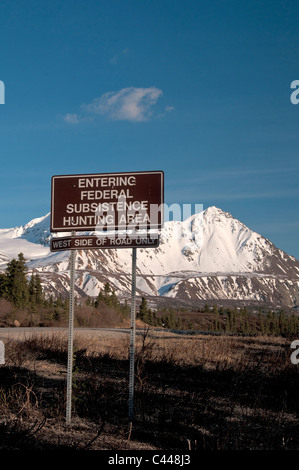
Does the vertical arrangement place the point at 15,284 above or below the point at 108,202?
above

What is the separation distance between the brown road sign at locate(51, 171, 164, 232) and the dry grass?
198cm

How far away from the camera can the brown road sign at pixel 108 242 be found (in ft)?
26.5

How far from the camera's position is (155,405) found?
28.1 ft

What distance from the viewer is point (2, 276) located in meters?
60.9

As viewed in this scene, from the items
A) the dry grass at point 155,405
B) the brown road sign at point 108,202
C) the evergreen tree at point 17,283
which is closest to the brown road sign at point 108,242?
the brown road sign at point 108,202

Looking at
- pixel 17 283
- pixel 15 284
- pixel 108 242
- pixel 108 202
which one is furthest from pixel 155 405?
pixel 17 283

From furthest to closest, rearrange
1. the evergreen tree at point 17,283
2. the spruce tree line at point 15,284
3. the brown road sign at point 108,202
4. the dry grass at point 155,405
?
the evergreen tree at point 17,283, the spruce tree line at point 15,284, the brown road sign at point 108,202, the dry grass at point 155,405

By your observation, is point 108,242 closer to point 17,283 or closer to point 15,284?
point 15,284

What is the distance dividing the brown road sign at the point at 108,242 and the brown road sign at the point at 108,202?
0.17 metres

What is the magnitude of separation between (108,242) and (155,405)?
275 centimetres

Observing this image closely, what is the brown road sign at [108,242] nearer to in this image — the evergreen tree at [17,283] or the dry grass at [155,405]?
the dry grass at [155,405]

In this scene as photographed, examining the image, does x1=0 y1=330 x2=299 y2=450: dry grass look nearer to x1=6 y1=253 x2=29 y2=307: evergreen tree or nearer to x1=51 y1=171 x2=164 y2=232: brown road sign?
x1=51 y1=171 x2=164 y2=232: brown road sign
